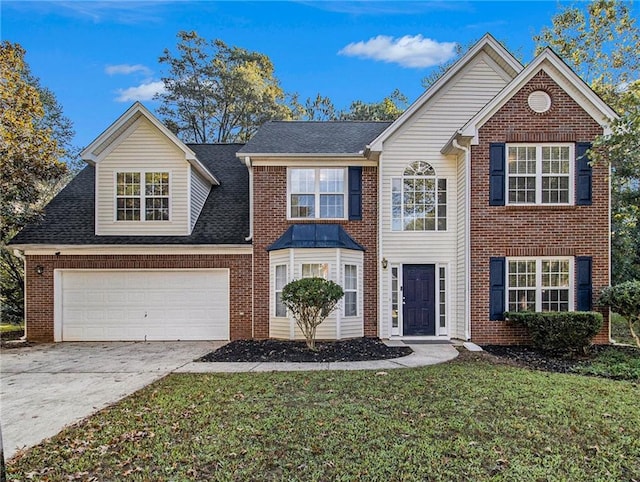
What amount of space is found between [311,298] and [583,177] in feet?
25.6

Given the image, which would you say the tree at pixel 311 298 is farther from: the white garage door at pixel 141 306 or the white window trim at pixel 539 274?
the white window trim at pixel 539 274

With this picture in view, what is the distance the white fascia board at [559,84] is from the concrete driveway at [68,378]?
917cm

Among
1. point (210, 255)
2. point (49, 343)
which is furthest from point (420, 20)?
point (49, 343)

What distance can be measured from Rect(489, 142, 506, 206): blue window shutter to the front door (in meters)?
2.54

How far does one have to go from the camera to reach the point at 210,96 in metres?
26.1

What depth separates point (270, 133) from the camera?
13.8m

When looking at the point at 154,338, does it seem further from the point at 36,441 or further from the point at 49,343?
the point at 36,441

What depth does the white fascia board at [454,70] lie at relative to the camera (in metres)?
11.6

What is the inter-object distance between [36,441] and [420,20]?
15.3 m

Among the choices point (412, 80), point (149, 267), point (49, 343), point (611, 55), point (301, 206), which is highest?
point (412, 80)

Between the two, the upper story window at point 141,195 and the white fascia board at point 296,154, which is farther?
the upper story window at point 141,195

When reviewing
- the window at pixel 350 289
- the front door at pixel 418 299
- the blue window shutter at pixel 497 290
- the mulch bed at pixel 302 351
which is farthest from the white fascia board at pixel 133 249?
the blue window shutter at pixel 497 290

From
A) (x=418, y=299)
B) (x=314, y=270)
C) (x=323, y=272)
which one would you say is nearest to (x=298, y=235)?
(x=314, y=270)

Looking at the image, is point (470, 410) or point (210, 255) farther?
point (210, 255)
